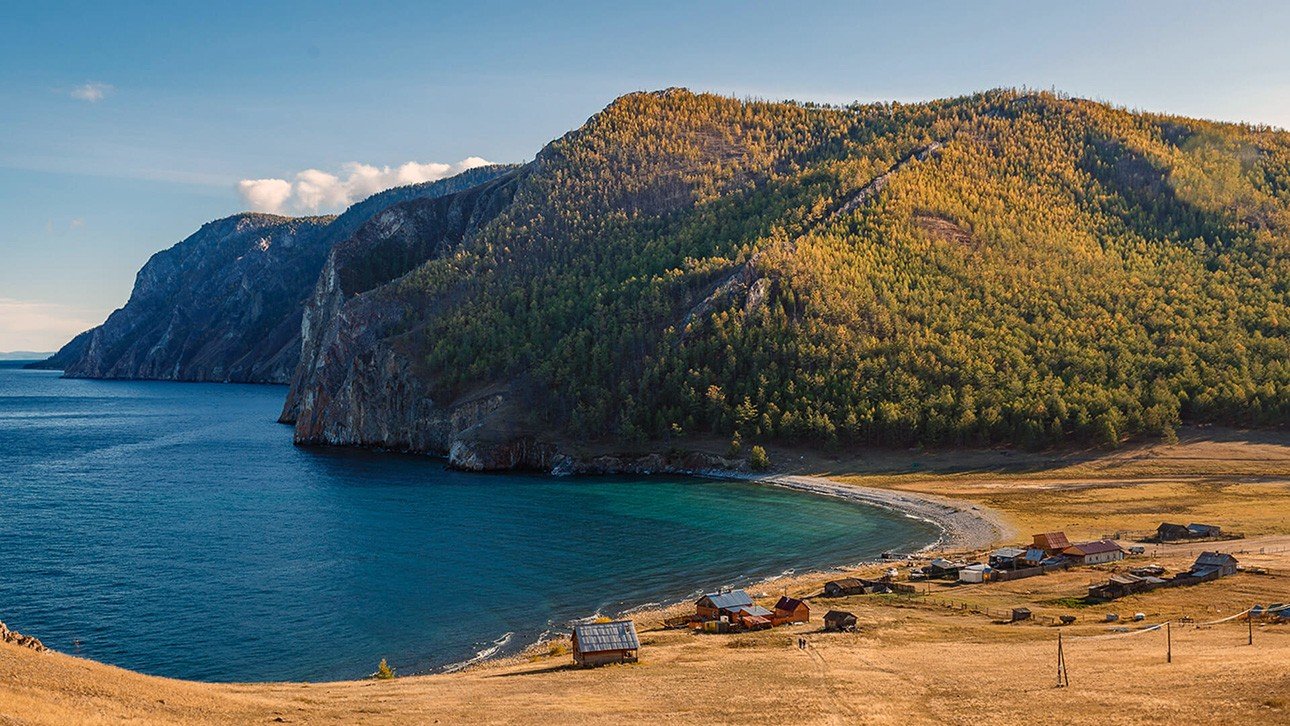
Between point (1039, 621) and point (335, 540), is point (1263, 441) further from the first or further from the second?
point (335, 540)

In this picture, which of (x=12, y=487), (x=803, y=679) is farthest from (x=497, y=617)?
(x=12, y=487)

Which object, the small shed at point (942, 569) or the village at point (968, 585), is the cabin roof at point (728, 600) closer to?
the village at point (968, 585)

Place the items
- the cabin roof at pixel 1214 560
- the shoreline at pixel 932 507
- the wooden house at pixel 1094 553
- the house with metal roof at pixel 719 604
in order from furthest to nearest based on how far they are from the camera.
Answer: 1. the shoreline at pixel 932 507
2. the wooden house at pixel 1094 553
3. the cabin roof at pixel 1214 560
4. the house with metal roof at pixel 719 604

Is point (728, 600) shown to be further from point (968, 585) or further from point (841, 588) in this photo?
point (968, 585)

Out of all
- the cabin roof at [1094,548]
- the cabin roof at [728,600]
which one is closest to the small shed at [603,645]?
the cabin roof at [728,600]

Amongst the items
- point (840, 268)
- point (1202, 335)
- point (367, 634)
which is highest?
point (840, 268)

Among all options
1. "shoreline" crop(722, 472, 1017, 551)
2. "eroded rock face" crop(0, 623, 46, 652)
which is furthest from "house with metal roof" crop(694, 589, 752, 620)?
"eroded rock face" crop(0, 623, 46, 652)
